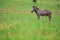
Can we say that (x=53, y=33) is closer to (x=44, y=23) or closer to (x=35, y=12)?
(x=44, y=23)

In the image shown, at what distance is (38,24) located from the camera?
2850 millimetres

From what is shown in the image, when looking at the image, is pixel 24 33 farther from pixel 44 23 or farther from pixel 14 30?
pixel 44 23

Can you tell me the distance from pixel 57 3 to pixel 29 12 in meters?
0.46

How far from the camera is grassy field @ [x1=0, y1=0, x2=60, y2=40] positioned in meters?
Result: 2.62

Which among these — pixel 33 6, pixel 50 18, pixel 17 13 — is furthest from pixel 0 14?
pixel 50 18

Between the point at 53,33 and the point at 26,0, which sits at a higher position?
the point at 26,0

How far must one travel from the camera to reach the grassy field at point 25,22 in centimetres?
262

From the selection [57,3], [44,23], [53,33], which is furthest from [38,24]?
[57,3]

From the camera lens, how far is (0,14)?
9.70 feet

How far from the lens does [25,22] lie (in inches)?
113

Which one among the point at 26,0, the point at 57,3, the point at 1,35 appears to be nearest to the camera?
the point at 1,35

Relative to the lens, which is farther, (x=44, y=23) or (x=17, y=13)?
(x=17, y=13)

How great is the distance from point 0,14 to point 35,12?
2.08ft

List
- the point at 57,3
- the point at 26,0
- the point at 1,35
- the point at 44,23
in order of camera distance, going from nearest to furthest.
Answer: the point at 1,35 < the point at 44,23 < the point at 57,3 < the point at 26,0
